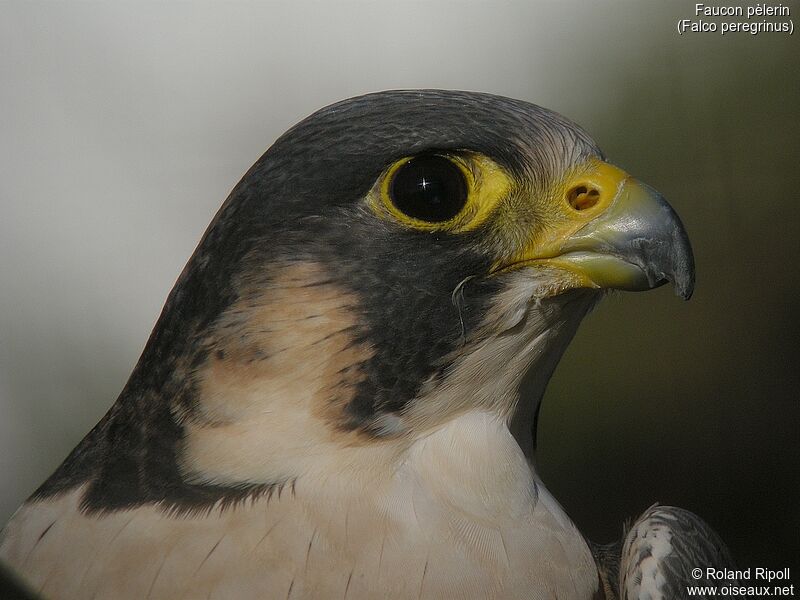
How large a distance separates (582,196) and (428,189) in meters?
0.32

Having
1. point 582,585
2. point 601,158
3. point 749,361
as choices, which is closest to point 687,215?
point 749,361

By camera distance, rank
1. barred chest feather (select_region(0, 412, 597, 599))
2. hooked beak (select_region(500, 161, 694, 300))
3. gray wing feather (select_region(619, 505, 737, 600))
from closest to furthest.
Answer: barred chest feather (select_region(0, 412, 597, 599)) < hooked beak (select_region(500, 161, 694, 300)) < gray wing feather (select_region(619, 505, 737, 600))

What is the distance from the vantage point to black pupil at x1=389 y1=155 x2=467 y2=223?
155cm

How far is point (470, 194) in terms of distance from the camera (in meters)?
1.59

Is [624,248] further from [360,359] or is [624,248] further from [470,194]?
[360,359]

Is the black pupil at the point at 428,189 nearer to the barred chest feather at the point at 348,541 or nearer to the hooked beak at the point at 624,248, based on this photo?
the hooked beak at the point at 624,248

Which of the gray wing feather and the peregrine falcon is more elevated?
the peregrine falcon

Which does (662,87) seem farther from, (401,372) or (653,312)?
(401,372)

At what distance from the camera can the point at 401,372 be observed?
1579 mm

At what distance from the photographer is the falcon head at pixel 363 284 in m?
1.56

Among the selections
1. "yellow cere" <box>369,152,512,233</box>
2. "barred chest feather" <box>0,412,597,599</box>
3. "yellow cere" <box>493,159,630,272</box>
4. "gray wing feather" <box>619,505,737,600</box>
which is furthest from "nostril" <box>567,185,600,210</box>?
"gray wing feather" <box>619,505,737,600</box>

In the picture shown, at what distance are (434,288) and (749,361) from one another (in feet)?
11.4

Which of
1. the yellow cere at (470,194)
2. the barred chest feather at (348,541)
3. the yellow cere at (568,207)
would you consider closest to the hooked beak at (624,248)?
the yellow cere at (568,207)

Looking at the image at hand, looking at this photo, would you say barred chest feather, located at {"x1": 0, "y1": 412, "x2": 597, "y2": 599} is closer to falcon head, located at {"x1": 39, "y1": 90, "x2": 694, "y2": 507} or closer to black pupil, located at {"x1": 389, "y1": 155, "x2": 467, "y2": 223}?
falcon head, located at {"x1": 39, "y1": 90, "x2": 694, "y2": 507}
